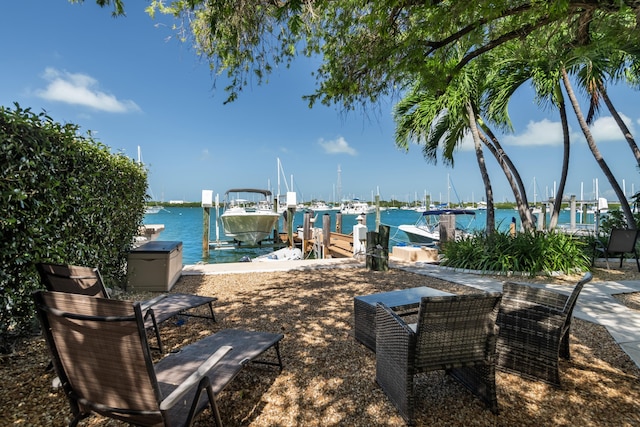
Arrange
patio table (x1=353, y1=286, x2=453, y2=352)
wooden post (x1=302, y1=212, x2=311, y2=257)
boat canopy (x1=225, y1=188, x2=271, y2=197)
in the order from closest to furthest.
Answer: patio table (x1=353, y1=286, x2=453, y2=352) → wooden post (x1=302, y1=212, x2=311, y2=257) → boat canopy (x1=225, y1=188, x2=271, y2=197)

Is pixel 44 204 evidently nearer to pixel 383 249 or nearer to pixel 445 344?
pixel 445 344

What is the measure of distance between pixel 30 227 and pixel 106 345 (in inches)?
78.9

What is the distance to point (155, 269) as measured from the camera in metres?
A: 5.47

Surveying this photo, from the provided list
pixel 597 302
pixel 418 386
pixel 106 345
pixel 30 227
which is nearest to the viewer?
pixel 106 345

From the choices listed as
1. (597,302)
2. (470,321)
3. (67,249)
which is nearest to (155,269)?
(67,249)

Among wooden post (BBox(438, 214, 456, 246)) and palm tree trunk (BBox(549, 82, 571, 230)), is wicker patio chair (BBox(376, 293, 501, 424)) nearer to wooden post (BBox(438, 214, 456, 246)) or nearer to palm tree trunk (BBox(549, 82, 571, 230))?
palm tree trunk (BBox(549, 82, 571, 230))

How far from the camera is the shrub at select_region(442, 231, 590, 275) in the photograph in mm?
6840

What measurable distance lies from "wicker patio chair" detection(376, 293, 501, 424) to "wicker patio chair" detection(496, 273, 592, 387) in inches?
24.6

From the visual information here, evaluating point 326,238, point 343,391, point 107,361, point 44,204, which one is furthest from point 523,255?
point 326,238

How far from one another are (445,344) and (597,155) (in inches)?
394

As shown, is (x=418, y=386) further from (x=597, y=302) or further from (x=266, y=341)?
(x=597, y=302)

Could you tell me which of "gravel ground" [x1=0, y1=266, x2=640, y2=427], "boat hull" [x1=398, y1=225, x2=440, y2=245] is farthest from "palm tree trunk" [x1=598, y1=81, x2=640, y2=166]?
"boat hull" [x1=398, y1=225, x2=440, y2=245]

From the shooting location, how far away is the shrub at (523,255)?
6.84 meters

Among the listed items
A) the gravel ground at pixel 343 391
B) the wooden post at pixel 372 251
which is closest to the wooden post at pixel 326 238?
the wooden post at pixel 372 251
